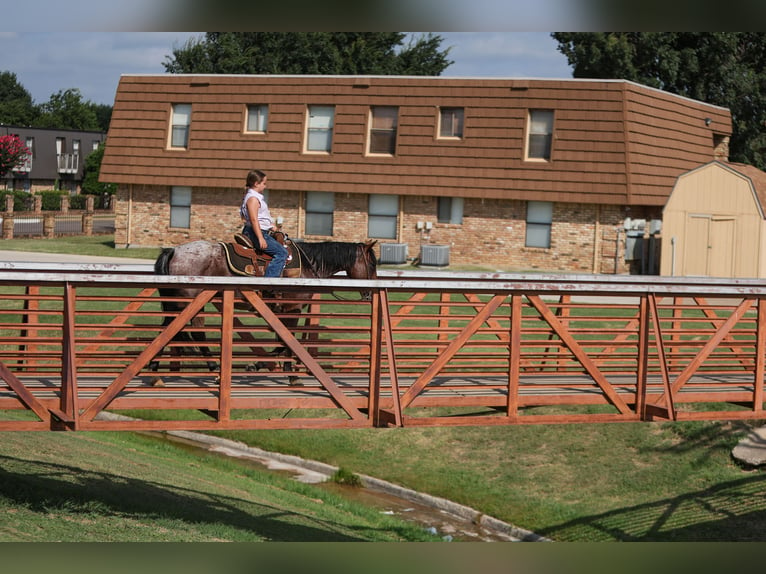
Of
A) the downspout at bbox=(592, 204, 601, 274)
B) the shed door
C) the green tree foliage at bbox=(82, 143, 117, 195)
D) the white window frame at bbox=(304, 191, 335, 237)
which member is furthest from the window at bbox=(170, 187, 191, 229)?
the green tree foliage at bbox=(82, 143, 117, 195)

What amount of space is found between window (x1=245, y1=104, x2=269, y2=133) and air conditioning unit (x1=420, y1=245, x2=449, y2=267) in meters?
7.81

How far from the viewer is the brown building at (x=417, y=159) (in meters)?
35.1

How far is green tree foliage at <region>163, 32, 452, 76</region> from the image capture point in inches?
2478

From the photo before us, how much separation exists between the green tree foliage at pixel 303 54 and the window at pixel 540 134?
2817 centimetres

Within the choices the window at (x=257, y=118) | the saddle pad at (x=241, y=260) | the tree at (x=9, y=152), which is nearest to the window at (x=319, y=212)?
the window at (x=257, y=118)

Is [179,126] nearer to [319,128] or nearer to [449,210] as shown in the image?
[319,128]

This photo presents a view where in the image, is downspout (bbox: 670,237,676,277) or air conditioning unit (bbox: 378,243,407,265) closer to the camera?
downspout (bbox: 670,237,676,277)

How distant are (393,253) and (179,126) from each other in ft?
32.7

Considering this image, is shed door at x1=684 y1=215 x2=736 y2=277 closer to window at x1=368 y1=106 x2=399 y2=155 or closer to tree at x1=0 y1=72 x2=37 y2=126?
window at x1=368 y1=106 x2=399 y2=155

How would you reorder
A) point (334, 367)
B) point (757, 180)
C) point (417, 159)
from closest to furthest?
point (334, 367) → point (757, 180) → point (417, 159)

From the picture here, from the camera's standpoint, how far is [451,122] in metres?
36.5

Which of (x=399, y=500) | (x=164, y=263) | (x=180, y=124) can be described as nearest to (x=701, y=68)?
(x=180, y=124)

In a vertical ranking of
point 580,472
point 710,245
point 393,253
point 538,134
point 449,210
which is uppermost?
point 538,134
